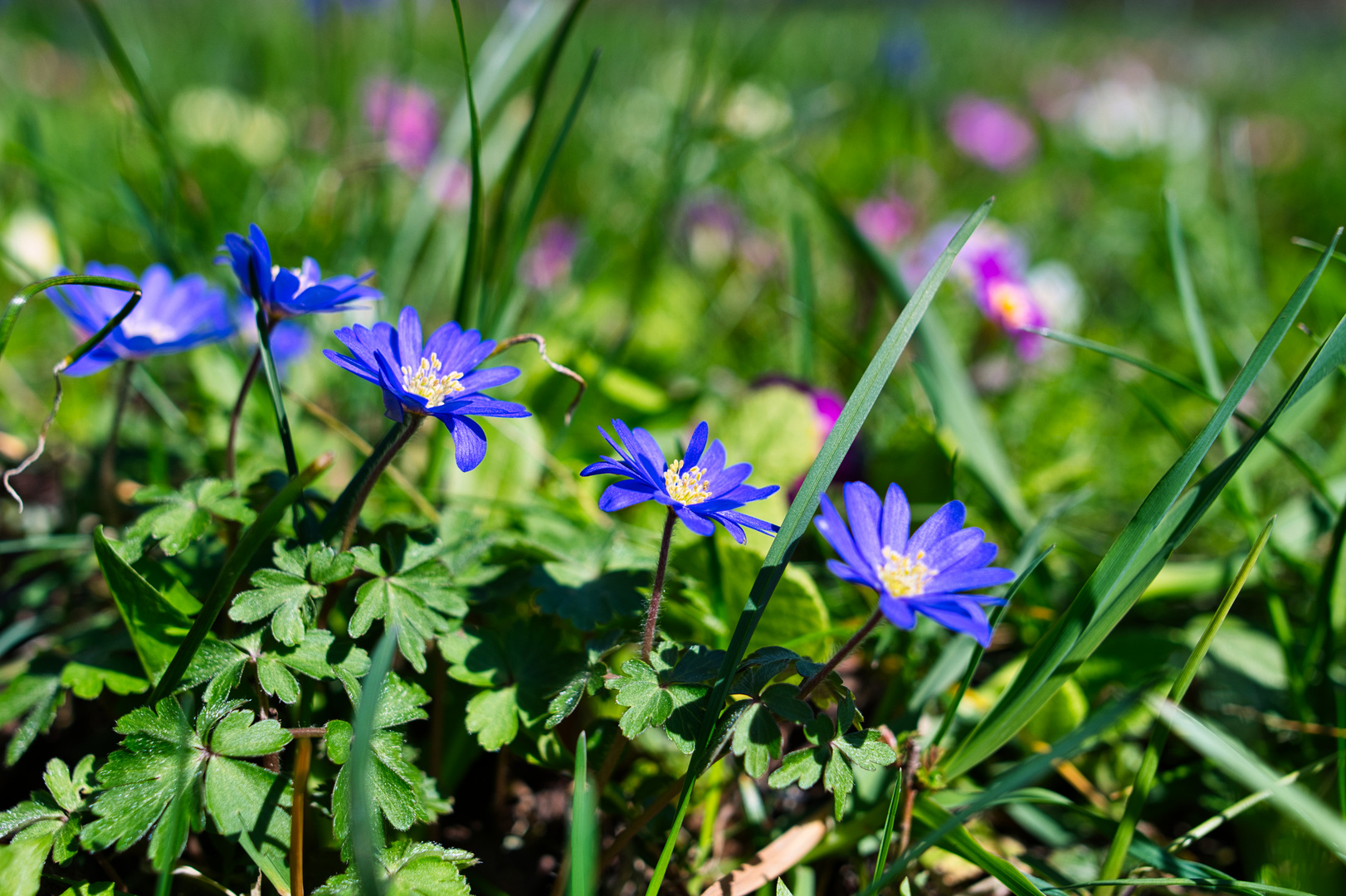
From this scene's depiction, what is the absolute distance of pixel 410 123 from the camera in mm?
3326

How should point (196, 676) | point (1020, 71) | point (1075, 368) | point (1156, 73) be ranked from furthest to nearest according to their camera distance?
point (1156, 73) < point (1020, 71) < point (1075, 368) < point (196, 676)

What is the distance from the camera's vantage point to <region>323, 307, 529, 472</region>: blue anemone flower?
3.17 ft

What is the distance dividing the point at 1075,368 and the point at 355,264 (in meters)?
1.91

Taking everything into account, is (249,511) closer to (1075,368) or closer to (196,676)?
(196,676)

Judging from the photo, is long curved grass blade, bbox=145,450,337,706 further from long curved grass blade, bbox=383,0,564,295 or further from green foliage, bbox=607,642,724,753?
long curved grass blade, bbox=383,0,564,295

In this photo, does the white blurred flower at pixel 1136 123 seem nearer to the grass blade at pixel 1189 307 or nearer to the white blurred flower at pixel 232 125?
the grass blade at pixel 1189 307

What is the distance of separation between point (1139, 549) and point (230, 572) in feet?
3.52

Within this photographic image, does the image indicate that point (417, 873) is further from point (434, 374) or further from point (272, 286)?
point (272, 286)

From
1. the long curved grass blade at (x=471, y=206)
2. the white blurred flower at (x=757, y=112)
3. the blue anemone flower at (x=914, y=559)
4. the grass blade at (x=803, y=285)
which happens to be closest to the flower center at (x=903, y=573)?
the blue anemone flower at (x=914, y=559)

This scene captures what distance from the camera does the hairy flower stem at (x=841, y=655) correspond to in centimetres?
93

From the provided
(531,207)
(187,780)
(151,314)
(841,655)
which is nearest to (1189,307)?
(841,655)

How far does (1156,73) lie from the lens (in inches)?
294

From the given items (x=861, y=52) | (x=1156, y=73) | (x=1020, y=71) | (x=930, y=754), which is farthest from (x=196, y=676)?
(x=1156, y=73)

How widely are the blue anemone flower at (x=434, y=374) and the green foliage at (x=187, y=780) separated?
15.3 inches
